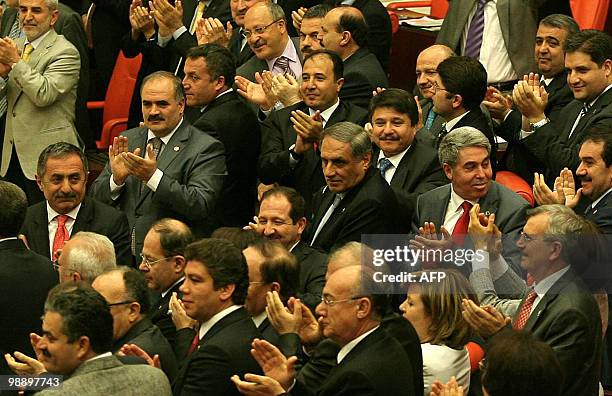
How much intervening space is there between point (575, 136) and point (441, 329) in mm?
2071

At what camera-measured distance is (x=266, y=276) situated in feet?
17.9

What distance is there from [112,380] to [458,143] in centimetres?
240

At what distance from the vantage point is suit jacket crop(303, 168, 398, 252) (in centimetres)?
622

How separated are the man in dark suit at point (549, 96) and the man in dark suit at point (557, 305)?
1722 millimetres

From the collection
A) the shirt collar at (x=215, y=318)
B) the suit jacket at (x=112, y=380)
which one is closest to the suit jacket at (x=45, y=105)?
the shirt collar at (x=215, y=318)

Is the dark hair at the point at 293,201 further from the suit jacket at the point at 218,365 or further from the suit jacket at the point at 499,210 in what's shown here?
the suit jacket at the point at 218,365

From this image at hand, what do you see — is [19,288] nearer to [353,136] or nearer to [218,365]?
[218,365]

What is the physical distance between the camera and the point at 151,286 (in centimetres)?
593

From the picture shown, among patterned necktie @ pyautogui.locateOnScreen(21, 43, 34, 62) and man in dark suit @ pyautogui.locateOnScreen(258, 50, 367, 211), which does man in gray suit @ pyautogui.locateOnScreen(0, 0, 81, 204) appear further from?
man in dark suit @ pyautogui.locateOnScreen(258, 50, 367, 211)

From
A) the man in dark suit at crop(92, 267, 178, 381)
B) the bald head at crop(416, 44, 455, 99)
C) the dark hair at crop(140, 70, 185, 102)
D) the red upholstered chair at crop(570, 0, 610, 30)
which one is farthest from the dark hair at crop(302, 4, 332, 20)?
the man in dark suit at crop(92, 267, 178, 381)

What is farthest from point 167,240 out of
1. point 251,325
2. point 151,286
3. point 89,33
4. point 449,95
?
point 89,33

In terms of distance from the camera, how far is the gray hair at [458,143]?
621 cm

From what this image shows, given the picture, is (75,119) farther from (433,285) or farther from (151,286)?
(433,285)

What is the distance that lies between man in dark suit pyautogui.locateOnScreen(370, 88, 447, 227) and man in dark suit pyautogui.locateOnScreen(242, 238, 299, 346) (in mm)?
1194
